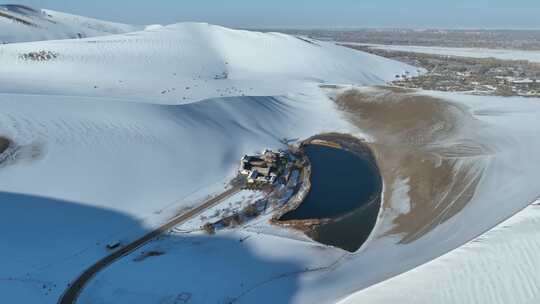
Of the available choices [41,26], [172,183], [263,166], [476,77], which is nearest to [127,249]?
[172,183]

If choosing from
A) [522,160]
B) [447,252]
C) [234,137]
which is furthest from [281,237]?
[522,160]

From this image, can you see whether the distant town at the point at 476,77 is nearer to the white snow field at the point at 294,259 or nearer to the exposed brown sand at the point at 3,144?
the white snow field at the point at 294,259

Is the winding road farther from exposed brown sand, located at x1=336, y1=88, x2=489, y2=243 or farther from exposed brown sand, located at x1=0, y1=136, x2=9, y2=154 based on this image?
exposed brown sand, located at x1=0, y1=136, x2=9, y2=154

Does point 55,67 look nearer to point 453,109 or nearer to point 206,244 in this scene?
point 206,244

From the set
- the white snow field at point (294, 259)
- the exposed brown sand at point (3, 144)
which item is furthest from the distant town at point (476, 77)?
the exposed brown sand at point (3, 144)

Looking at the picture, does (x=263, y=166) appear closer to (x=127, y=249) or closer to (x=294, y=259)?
(x=294, y=259)

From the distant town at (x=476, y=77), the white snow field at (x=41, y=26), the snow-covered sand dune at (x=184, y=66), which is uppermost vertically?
the white snow field at (x=41, y=26)
